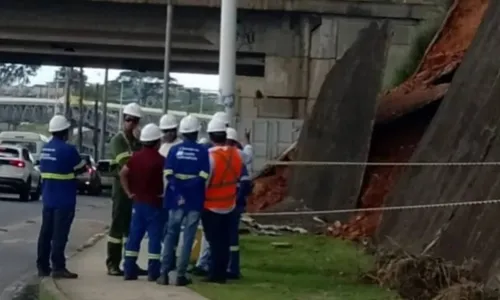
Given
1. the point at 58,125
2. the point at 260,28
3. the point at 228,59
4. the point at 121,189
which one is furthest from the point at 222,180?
the point at 260,28

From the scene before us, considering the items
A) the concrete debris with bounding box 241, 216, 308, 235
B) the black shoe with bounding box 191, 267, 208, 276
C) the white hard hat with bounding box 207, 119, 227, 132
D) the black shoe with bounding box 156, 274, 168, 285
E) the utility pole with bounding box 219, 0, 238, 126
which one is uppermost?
the utility pole with bounding box 219, 0, 238, 126

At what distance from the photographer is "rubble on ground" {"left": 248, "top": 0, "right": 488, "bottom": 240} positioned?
2258cm

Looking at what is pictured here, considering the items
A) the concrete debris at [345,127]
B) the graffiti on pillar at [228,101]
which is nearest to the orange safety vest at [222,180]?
the graffiti on pillar at [228,101]

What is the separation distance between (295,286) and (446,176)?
2431 millimetres

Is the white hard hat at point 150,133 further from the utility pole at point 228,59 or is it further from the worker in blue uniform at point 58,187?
the utility pole at point 228,59

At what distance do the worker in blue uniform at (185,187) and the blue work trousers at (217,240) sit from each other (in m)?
0.34

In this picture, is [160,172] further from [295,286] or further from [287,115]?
[287,115]

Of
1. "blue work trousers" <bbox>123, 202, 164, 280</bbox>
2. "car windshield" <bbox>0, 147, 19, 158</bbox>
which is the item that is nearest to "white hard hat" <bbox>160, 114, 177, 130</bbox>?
"blue work trousers" <bbox>123, 202, 164, 280</bbox>

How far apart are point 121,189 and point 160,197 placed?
2.18ft

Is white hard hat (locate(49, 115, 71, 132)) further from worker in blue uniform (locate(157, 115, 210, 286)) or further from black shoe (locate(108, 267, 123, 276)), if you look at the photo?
black shoe (locate(108, 267, 123, 276))

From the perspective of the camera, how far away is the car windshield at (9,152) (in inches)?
1592

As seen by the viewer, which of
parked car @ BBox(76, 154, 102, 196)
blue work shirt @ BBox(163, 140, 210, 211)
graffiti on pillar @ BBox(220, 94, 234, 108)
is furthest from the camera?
parked car @ BBox(76, 154, 102, 196)

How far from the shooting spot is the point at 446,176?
15562 mm

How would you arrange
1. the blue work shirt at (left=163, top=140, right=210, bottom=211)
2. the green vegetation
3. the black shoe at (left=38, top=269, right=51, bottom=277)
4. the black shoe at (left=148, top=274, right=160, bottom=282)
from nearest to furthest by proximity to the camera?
the blue work shirt at (left=163, top=140, right=210, bottom=211) → the black shoe at (left=148, top=274, right=160, bottom=282) → the black shoe at (left=38, top=269, right=51, bottom=277) → the green vegetation
